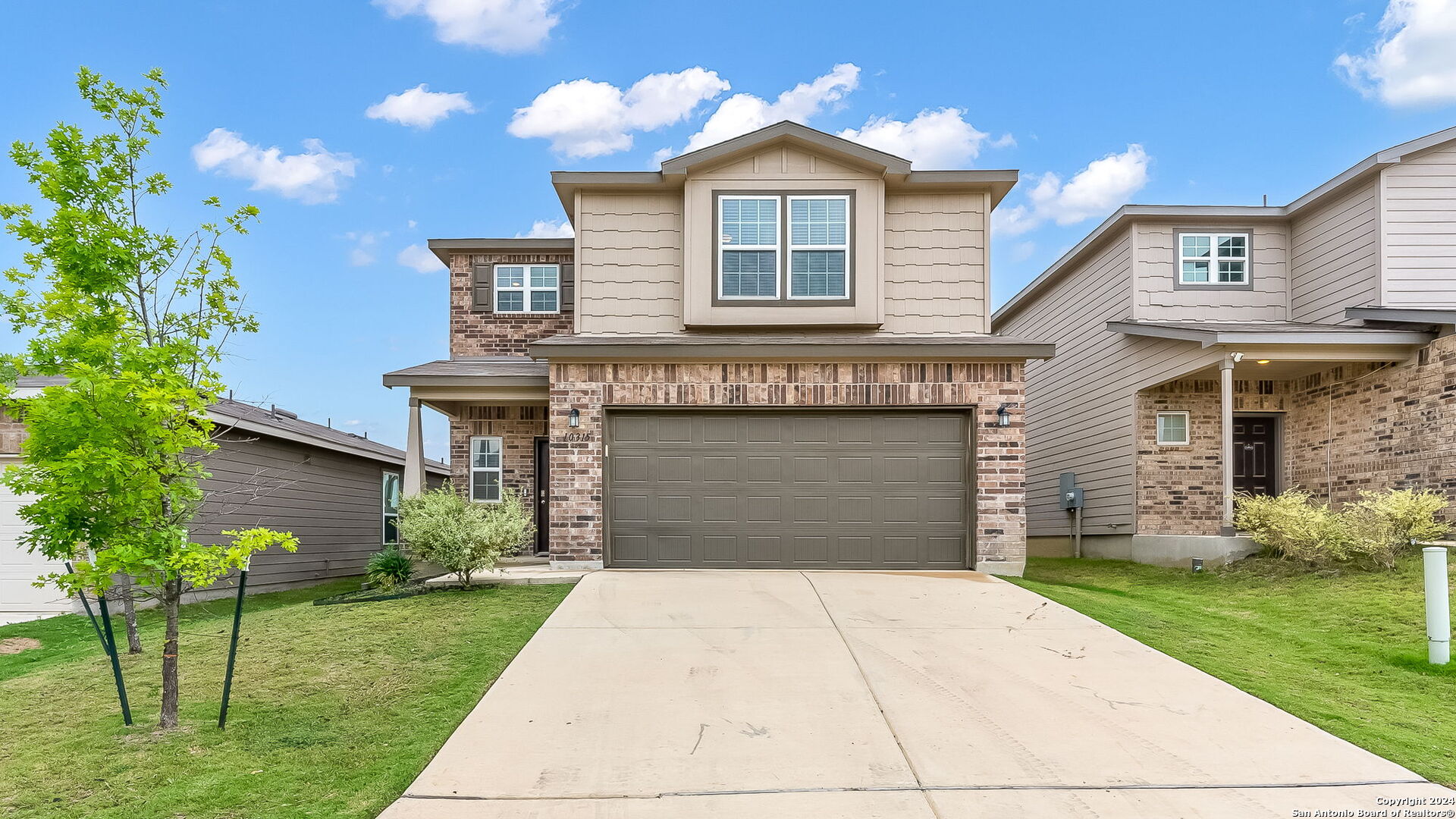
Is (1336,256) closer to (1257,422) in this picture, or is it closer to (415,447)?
(1257,422)

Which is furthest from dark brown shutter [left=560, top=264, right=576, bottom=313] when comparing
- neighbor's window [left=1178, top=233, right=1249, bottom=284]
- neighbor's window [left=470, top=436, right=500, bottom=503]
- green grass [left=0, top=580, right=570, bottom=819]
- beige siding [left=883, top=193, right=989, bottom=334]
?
neighbor's window [left=1178, top=233, right=1249, bottom=284]

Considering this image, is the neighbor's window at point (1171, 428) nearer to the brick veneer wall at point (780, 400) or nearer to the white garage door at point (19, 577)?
the brick veneer wall at point (780, 400)

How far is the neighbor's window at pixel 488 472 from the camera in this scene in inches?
530

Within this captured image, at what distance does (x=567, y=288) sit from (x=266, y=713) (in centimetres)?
965

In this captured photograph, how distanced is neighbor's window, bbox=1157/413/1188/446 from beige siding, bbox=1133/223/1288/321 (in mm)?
1760

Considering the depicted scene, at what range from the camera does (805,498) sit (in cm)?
1144

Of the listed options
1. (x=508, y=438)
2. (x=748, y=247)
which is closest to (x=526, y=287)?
(x=508, y=438)

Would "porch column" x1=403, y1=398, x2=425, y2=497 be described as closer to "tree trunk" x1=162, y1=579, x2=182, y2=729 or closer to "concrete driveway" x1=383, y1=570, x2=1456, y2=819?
"concrete driveway" x1=383, y1=570, x2=1456, y2=819

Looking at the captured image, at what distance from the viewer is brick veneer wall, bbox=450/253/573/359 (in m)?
14.5

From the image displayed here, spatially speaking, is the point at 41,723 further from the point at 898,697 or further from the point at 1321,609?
the point at 1321,609

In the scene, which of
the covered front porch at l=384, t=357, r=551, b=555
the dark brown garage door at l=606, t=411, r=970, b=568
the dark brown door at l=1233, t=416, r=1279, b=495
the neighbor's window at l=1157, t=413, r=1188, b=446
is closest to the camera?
the dark brown garage door at l=606, t=411, r=970, b=568

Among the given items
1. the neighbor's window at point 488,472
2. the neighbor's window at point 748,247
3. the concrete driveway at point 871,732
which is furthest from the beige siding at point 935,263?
the neighbor's window at point 488,472

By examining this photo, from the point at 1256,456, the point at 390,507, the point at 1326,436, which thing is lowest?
the point at 390,507

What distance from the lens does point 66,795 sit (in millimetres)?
4477
